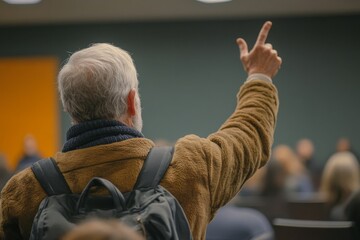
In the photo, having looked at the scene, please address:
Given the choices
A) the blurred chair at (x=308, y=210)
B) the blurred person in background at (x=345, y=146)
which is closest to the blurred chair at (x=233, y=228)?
the blurred chair at (x=308, y=210)

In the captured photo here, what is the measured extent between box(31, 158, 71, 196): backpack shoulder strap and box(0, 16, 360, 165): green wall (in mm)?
9555

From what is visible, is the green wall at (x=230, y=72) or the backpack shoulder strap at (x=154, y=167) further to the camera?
the green wall at (x=230, y=72)

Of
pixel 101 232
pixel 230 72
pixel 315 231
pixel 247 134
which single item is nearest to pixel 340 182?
pixel 315 231

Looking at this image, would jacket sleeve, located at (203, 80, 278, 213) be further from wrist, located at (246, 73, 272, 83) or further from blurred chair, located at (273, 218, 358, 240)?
blurred chair, located at (273, 218, 358, 240)

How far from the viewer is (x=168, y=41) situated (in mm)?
11266

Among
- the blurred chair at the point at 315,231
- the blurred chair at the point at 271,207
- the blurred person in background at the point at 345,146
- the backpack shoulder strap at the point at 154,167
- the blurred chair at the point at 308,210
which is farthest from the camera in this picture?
the blurred person in background at the point at 345,146

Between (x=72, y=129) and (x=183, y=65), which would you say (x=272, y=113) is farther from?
(x=183, y=65)

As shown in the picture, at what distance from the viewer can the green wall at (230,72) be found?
1117 centimetres

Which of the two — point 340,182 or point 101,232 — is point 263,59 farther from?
point 340,182

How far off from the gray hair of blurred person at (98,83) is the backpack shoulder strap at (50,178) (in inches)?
6.0

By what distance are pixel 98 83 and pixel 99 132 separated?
0.39 feet

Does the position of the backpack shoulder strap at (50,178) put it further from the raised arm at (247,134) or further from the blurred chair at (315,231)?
the blurred chair at (315,231)

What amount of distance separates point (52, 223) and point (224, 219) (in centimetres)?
254

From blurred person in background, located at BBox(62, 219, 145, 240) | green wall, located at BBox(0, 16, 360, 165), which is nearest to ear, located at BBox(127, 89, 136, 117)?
blurred person in background, located at BBox(62, 219, 145, 240)
